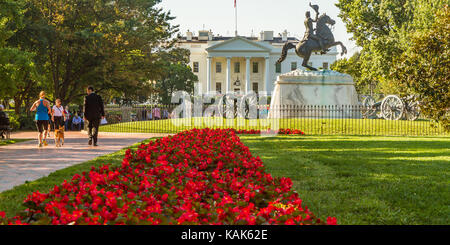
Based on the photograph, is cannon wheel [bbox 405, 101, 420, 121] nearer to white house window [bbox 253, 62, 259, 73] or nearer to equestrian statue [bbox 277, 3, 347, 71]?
equestrian statue [bbox 277, 3, 347, 71]

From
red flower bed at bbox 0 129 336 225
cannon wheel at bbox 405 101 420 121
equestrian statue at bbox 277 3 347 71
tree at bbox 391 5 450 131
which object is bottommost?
red flower bed at bbox 0 129 336 225

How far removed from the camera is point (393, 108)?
86.0 ft

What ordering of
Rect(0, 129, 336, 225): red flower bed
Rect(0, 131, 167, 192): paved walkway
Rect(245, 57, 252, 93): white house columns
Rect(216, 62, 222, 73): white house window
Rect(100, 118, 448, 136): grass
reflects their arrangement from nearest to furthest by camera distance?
Rect(0, 129, 336, 225): red flower bed → Rect(0, 131, 167, 192): paved walkway → Rect(100, 118, 448, 136): grass → Rect(245, 57, 252, 93): white house columns → Rect(216, 62, 222, 73): white house window

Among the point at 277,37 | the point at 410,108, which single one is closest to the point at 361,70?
the point at 410,108

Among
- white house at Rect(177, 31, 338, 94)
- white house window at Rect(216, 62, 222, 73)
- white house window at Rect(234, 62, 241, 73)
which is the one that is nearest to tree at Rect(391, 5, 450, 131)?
white house at Rect(177, 31, 338, 94)

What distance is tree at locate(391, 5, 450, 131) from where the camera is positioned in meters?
8.72

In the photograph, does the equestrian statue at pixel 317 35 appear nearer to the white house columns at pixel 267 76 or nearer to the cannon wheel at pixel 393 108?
the cannon wheel at pixel 393 108

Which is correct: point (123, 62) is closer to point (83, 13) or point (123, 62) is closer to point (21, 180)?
point (83, 13)

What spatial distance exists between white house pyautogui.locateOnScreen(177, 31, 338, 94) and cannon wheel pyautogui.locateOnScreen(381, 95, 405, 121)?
54114mm

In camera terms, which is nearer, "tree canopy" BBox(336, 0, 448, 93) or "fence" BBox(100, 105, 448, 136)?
"fence" BBox(100, 105, 448, 136)

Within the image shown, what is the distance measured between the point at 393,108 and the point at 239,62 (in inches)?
2398

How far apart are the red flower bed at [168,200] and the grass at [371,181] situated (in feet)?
3.06

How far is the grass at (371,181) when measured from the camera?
4.80 m

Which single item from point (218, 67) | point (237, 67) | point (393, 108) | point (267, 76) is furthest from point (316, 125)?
point (218, 67)
